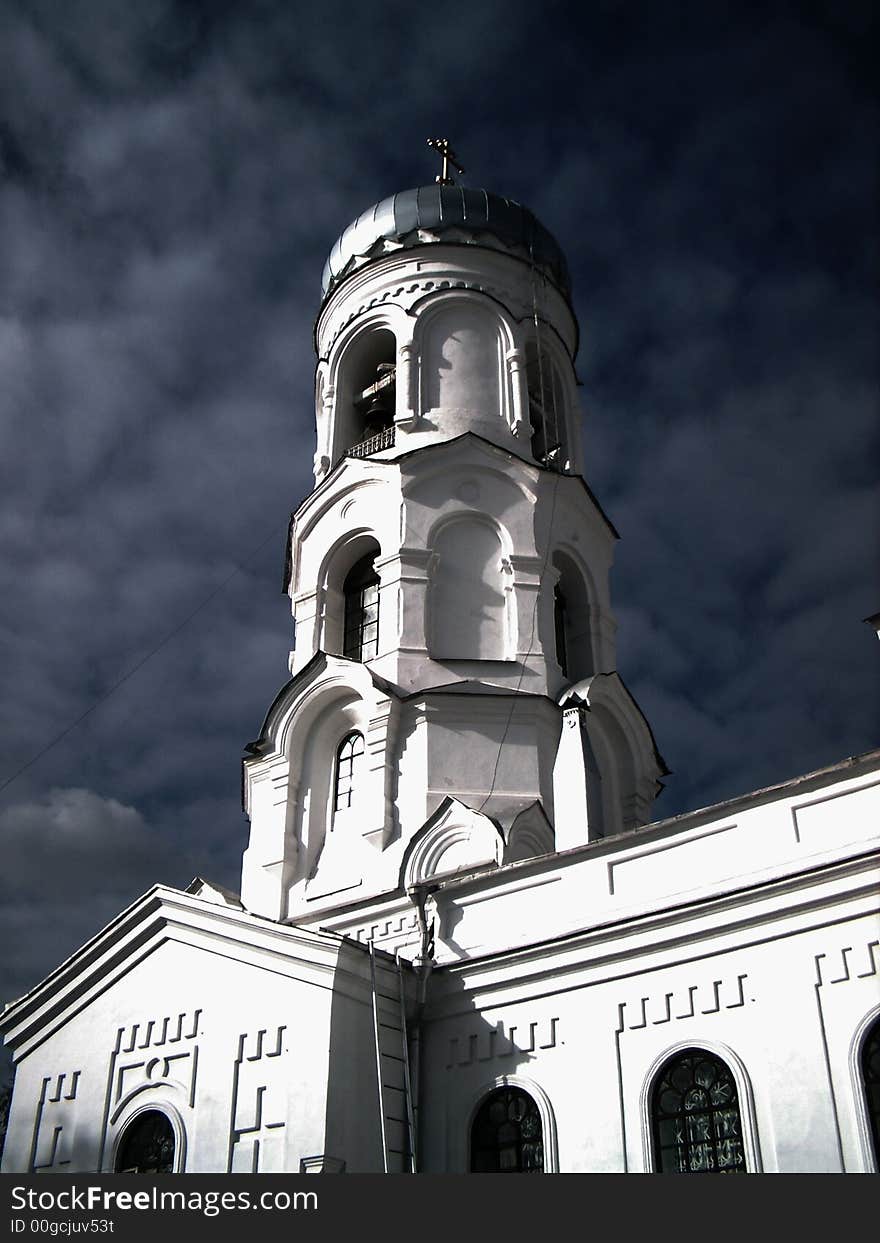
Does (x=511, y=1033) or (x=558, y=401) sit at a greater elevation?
(x=558, y=401)

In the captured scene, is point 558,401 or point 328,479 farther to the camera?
point 558,401

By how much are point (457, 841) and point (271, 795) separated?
11.5ft

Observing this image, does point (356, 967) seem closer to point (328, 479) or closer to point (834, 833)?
point (834, 833)

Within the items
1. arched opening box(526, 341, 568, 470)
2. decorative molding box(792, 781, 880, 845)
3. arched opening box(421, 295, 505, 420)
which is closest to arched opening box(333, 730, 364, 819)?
arched opening box(421, 295, 505, 420)

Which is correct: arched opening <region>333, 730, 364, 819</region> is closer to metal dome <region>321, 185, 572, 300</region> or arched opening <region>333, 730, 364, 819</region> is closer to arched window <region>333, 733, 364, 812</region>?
arched window <region>333, 733, 364, 812</region>

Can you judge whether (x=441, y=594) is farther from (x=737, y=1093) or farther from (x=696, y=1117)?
(x=737, y=1093)

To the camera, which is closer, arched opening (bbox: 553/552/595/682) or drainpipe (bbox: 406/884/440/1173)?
drainpipe (bbox: 406/884/440/1173)

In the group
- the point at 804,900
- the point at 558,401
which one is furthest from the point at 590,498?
the point at 804,900

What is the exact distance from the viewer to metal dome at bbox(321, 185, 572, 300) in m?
23.6

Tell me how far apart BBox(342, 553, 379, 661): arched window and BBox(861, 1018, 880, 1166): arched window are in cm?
1073

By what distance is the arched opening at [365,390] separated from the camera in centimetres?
2302

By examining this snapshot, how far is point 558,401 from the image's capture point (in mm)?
23703

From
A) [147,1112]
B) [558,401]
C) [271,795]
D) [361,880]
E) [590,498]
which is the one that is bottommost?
→ [147,1112]

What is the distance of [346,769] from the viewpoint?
19.0 m
